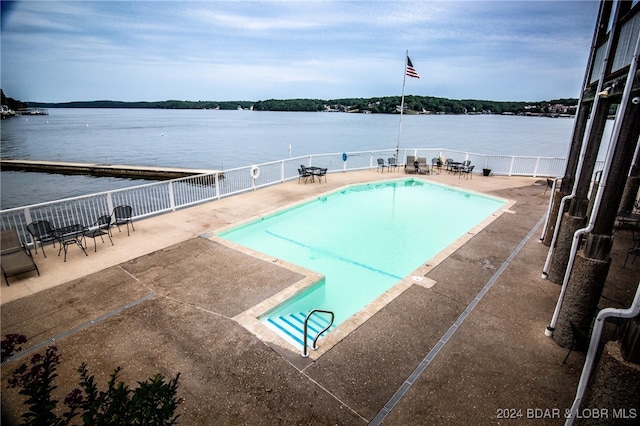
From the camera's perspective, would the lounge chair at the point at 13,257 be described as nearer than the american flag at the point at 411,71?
Yes

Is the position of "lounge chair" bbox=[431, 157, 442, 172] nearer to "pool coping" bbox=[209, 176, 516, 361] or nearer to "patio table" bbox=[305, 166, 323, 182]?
"patio table" bbox=[305, 166, 323, 182]

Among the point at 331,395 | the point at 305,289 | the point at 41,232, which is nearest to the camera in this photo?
the point at 331,395

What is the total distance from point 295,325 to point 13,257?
18.6ft

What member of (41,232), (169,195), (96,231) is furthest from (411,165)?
(41,232)

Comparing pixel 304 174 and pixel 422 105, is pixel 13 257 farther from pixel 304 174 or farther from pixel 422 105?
pixel 422 105

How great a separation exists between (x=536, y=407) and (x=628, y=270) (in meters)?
5.15

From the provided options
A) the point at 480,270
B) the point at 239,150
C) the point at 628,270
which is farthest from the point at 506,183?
the point at 239,150

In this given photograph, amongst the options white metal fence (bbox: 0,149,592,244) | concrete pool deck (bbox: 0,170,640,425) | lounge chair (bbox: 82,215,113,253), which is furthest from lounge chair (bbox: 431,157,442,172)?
lounge chair (bbox: 82,215,113,253)

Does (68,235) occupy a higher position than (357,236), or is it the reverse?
(68,235)

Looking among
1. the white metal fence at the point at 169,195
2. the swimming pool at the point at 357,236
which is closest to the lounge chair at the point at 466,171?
the white metal fence at the point at 169,195

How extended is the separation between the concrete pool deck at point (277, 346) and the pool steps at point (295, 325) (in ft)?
1.63

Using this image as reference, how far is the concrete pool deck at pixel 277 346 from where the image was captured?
11.8 ft

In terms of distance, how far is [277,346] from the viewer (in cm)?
444

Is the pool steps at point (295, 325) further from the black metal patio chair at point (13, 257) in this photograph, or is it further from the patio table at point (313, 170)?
the patio table at point (313, 170)
